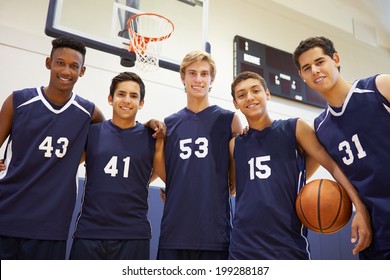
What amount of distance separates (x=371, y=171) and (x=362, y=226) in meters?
0.27

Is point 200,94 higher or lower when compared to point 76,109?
higher

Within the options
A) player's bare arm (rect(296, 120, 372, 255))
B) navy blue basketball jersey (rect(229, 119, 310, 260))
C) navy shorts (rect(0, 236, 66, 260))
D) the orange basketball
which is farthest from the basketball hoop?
the orange basketball

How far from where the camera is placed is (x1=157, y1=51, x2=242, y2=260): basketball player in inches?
76.0

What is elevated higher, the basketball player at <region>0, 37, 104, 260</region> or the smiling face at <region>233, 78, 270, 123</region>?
the smiling face at <region>233, 78, 270, 123</region>

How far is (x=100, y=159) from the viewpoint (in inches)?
83.3

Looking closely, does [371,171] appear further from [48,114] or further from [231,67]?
[231,67]

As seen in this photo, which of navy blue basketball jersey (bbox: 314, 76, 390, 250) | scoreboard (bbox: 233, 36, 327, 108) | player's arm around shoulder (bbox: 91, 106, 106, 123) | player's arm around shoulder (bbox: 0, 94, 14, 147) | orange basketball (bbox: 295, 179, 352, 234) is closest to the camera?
navy blue basketball jersey (bbox: 314, 76, 390, 250)

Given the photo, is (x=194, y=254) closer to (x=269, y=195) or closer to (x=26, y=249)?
(x=269, y=195)

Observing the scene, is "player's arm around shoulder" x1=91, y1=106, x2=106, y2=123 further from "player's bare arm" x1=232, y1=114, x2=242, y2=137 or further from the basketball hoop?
the basketball hoop

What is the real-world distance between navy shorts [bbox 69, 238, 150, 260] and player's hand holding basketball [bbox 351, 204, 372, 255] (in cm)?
113

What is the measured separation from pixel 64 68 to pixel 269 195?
1455 mm

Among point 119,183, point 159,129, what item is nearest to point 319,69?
point 159,129
